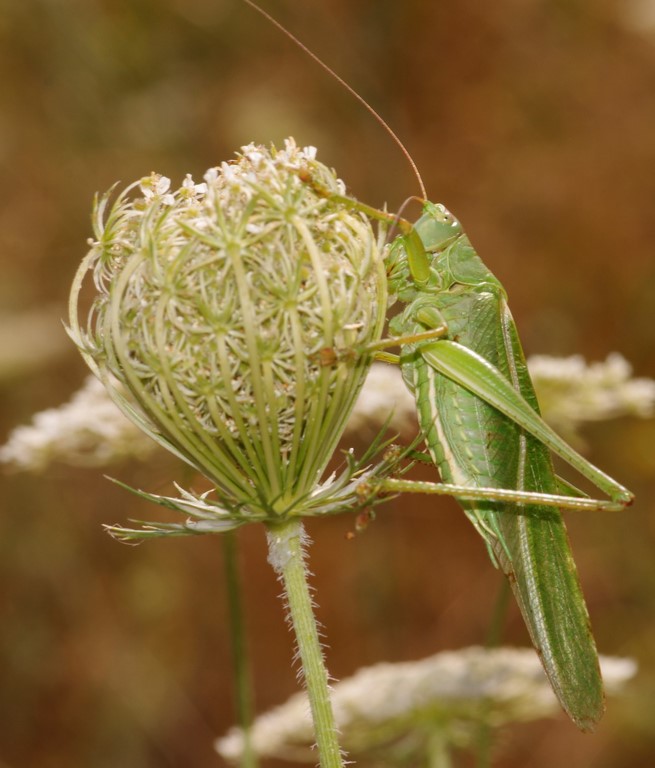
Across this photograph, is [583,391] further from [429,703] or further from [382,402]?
[429,703]

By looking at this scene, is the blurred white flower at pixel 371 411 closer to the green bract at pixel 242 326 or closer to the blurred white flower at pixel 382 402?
the blurred white flower at pixel 382 402

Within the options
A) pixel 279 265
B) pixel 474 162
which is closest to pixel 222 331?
pixel 279 265

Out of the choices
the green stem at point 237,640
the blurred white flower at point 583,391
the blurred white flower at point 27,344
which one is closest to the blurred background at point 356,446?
the blurred white flower at point 27,344

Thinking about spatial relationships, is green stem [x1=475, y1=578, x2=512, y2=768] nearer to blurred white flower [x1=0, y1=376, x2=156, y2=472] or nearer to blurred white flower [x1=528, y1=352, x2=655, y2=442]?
blurred white flower [x1=528, y1=352, x2=655, y2=442]

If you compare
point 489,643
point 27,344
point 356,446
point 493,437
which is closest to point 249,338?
point 493,437

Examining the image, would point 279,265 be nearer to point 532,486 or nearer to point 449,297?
point 449,297

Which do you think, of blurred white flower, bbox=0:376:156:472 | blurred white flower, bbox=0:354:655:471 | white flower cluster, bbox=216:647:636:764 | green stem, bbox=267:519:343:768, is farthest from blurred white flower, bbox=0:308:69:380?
green stem, bbox=267:519:343:768

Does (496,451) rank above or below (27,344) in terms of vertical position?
below
